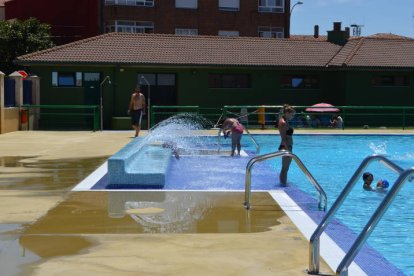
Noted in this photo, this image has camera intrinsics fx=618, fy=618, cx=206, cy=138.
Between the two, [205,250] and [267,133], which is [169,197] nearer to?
[205,250]

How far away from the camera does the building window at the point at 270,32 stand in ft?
163

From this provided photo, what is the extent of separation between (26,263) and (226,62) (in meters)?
27.4

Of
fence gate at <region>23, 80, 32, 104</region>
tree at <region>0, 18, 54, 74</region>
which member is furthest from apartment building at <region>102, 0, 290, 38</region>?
fence gate at <region>23, 80, 32, 104</region>

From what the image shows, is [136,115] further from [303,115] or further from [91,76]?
[303,115]

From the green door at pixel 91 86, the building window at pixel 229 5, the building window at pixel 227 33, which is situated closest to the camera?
the green door at pixel 91 86

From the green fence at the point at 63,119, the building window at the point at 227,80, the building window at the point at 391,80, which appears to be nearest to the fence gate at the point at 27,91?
the green fence at the point at 63,119

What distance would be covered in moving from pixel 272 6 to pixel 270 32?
2149mm

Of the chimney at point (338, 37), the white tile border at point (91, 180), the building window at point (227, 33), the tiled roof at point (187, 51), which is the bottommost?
the white tile border at point (91, 180)

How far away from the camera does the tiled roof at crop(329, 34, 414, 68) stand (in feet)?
112

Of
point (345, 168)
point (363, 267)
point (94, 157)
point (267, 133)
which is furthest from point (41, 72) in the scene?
point (363, 267)

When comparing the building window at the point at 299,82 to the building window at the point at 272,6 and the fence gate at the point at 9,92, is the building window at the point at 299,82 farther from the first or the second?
the building window at the point at 272,6

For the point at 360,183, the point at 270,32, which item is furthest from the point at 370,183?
the point at 270,32

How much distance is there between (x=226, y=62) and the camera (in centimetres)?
3281

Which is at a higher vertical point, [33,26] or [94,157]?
Result: [33,26]
